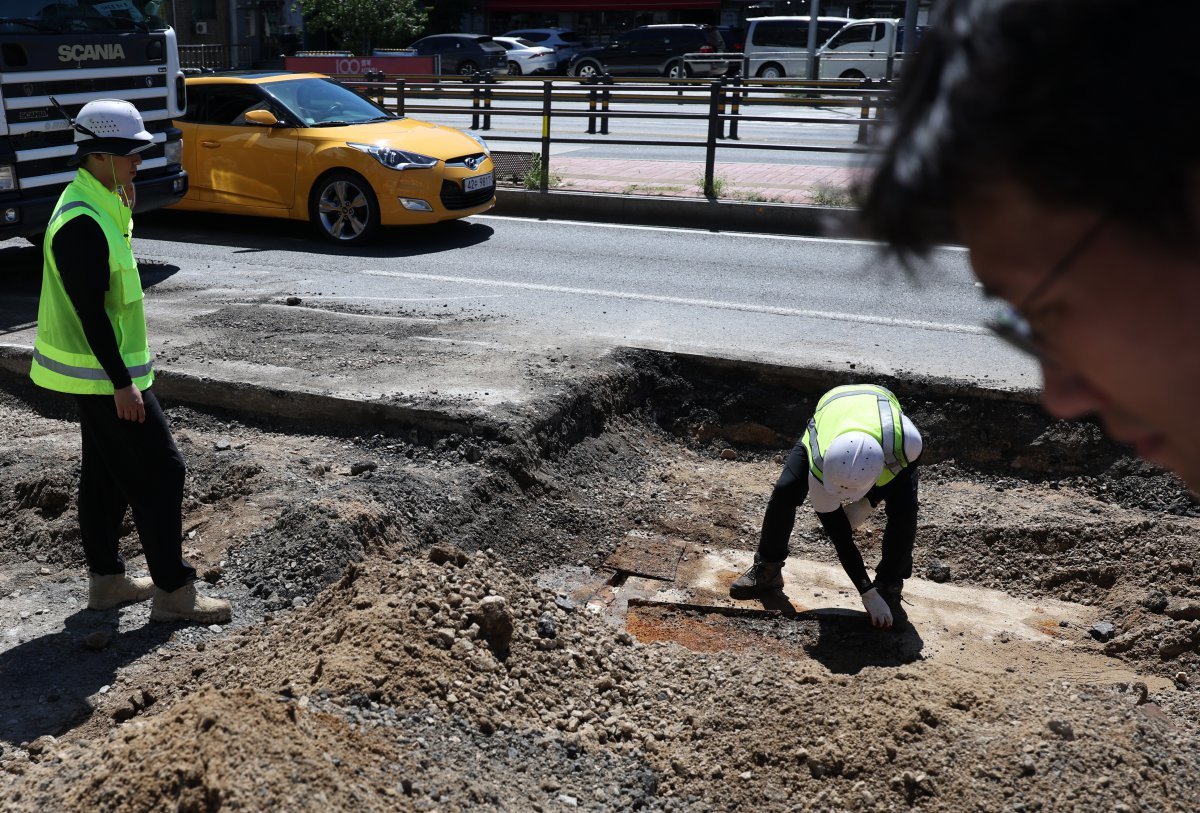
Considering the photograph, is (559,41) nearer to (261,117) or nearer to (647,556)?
(261,117)

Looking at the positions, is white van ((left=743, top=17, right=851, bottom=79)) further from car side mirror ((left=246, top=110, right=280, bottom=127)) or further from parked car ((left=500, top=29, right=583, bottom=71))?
car side mirror ((left=246, top=110, right=280, bottom=127))

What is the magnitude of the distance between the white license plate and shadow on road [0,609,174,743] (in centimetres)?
792

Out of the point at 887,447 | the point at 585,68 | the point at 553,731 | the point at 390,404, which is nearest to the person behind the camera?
the point at 553,731

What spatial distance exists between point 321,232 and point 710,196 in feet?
15.0

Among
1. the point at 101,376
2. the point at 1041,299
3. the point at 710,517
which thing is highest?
the point at 1041,299

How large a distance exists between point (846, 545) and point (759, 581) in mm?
544

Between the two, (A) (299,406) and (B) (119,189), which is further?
(A) (299,406)

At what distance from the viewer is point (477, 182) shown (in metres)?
12.2

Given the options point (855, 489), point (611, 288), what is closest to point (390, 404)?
point (855, 489)

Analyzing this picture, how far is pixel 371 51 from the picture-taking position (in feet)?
127

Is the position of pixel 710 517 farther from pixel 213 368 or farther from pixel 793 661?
pixel 213 368

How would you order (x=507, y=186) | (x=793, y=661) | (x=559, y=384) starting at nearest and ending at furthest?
(x=793, y=661)
(x=559, y=384)
(x=507, y=186)

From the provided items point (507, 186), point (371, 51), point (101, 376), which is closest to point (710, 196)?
point (507, 186)

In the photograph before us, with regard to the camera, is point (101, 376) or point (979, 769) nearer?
point (979, 769)
